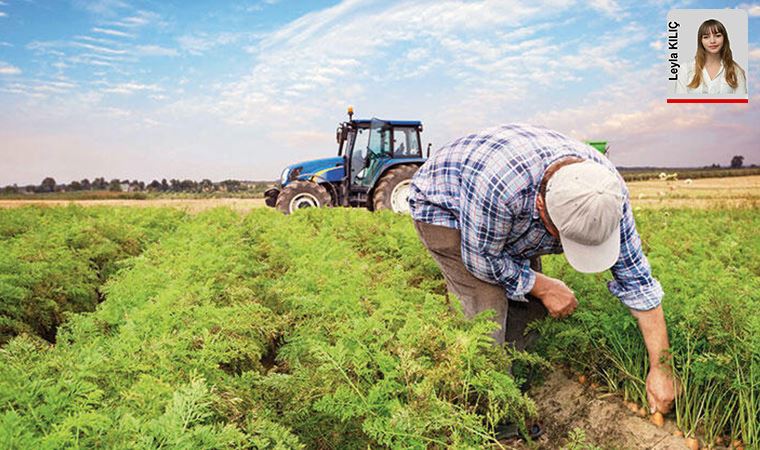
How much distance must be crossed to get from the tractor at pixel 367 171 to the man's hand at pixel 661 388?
1120 centimetres

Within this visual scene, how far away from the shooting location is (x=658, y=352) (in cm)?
370

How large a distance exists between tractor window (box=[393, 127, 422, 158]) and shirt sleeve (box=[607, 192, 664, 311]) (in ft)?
39.2

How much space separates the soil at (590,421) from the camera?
3889 mm

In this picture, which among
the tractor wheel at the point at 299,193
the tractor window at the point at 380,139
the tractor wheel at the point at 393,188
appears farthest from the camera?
the tractor wheel at the point at 299,193

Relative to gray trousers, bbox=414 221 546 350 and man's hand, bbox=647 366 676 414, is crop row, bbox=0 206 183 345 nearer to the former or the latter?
gray trousers, bbox=414 221 546 350

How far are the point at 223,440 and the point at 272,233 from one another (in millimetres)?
6981

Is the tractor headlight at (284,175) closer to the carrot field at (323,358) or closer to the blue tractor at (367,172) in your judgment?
the blue tractor at (367,172)

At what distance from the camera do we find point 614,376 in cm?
436

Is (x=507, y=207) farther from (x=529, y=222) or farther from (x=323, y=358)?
(x=323, y=358)

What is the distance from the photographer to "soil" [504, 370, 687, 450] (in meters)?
3.89

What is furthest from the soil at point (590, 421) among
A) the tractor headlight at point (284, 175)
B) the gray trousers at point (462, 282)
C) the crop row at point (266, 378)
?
the tractor headlight at point (284, 175)

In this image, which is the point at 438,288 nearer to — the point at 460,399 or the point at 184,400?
the point at 460,399

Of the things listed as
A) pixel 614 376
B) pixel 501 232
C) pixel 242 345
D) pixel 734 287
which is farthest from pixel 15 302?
pixel 734 287

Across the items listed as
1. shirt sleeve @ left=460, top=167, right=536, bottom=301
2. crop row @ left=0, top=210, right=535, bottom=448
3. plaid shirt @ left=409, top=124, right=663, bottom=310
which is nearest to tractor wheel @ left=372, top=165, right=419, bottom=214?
crop row @ left=0, top=210, right=535, bottom=448
